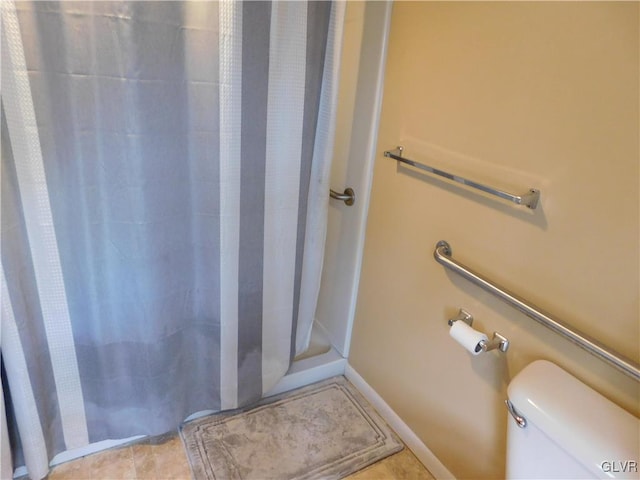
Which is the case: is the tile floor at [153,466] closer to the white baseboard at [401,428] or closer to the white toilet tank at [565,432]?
the white baseboard at [401,428]

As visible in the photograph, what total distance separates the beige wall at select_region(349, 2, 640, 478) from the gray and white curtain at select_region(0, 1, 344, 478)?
1.07 feet

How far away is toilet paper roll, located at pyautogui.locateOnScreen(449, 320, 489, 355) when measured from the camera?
1208 mm

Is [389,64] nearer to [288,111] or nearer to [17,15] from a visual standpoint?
[288,111]

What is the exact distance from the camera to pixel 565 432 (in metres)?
0.91

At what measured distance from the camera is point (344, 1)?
4.59 feet

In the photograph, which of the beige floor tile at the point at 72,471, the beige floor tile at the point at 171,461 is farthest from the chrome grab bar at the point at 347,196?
the beige floor tile at the point at 72,471

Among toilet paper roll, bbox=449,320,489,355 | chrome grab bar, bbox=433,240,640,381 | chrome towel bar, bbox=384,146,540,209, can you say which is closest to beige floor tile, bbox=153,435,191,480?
toilet paper roll, bbox=449,320,489,355

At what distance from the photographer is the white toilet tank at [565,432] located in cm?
85

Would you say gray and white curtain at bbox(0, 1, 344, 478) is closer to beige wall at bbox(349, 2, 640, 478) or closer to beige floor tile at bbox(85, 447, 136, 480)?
beige floor tile at bbox(85, 447, 136, 480)

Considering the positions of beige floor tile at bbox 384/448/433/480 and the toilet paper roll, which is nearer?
the toilet paper roll

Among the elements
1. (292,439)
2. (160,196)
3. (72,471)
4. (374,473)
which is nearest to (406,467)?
(374,473)

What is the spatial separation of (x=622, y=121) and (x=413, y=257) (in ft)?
2.45

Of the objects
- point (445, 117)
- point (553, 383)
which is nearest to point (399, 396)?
point (553, 383)

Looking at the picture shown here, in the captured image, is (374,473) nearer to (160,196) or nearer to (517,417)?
Result: (517,417)
